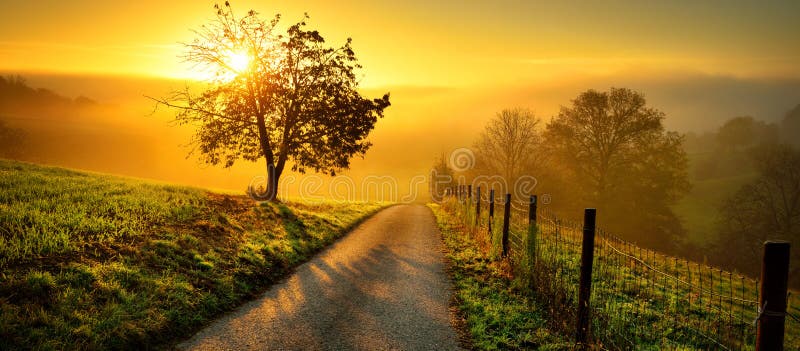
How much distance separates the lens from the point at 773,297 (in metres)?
3.54

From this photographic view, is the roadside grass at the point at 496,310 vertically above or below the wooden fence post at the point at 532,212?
below

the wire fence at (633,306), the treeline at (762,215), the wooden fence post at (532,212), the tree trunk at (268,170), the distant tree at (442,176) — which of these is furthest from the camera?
the distant tree at (442,176)

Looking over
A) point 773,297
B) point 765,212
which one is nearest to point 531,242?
point 773,297

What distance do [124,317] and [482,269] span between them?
8677 mm

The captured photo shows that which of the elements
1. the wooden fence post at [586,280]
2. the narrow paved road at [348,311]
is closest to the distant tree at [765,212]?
the narrow paved road at [348,311]

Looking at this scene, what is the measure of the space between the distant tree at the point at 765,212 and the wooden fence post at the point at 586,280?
37.7 m

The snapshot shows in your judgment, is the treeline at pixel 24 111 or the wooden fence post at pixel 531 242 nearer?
the wooden fence post at pixel 531 242

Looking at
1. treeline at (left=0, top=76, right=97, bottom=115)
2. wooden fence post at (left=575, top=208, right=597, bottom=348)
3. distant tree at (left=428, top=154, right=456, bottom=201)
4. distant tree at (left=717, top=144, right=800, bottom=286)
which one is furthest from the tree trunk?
treeline at (left=0, top=76, right=97, bottom=115)

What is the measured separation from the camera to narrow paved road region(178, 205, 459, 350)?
21.0ft

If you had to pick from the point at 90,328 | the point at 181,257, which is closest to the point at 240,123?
the point at 181,257

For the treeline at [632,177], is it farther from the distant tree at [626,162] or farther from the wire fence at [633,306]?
the wire fence at [633,306]

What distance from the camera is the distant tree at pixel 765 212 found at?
1314 inches

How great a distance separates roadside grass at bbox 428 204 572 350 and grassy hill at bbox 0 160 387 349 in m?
4.98

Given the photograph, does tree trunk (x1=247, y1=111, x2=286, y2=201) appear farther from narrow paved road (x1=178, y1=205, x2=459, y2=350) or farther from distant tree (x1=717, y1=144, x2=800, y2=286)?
distant tree (x1=717, y1=144, x2=800, y2=286)
